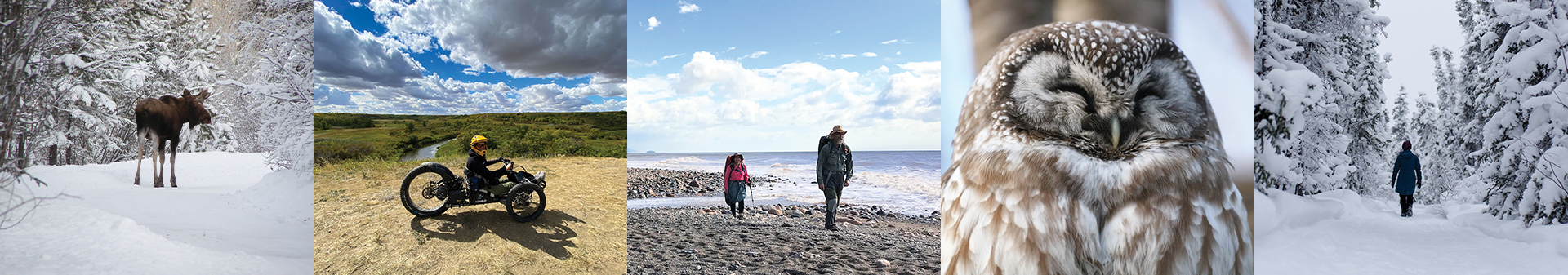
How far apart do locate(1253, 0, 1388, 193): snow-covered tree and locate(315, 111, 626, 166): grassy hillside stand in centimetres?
403

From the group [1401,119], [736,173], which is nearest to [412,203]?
[736,173]

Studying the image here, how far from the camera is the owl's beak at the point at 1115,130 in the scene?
3.74 feet

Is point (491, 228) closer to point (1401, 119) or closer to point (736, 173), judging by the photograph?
point (736, 173)

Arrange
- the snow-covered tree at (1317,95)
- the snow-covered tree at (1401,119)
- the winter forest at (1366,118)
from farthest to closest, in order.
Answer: the snow-covered tree at (1401,119) → the snow-covered tree at (1317,95) → the winter forest at (1366,118)

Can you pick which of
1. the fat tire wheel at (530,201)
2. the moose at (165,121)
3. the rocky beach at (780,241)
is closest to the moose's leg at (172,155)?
the moose at (165,121)

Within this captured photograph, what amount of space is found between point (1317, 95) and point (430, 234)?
5351 mm

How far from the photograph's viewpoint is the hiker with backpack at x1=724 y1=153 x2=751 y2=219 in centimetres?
357

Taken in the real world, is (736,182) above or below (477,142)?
below

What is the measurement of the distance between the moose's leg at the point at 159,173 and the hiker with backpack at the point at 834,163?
11.4ft

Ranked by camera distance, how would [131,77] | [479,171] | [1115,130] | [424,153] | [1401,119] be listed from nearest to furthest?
[1115,130]
[131,77]
[479,171]
[424,153]
[1401,119]

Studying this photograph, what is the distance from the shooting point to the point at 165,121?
2.98 m

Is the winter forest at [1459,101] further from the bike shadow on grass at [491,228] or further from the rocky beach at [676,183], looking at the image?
the bike shadow on grass at [491,228]

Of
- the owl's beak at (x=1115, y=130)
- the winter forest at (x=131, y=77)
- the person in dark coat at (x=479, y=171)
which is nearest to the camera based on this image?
the owl's beak at (x=1115, y=130)

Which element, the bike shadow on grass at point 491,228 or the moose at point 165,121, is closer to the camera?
the moose at point 165,121
